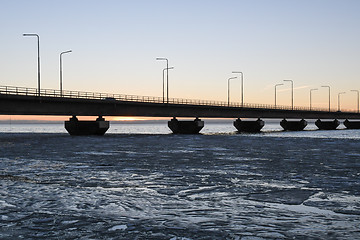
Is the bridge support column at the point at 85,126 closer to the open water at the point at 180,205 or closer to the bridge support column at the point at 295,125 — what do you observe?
the open water at the point at 180,205

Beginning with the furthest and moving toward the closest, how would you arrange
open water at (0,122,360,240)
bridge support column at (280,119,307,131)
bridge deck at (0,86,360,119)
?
bridge support column at (280,119,307,131)
bridge deck at (0,86,360,119)
open water at (0,122,360,240)

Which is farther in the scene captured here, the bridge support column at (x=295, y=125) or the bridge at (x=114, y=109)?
the bridge support column at (x=295, y=125)

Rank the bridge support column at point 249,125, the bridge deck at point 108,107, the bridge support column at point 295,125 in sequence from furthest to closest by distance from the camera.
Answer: the bridge support column at point 295,125, the bridge support column at point 249,125, the bridge deck at point 108,107

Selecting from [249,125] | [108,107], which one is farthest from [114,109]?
[249,125]

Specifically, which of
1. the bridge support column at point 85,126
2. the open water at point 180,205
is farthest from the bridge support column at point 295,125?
the open water at point 180,205

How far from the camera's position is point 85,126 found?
225 ft

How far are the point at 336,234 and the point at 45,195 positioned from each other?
7.36 metres

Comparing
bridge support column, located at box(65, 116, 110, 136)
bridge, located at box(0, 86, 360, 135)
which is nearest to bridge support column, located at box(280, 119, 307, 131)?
bridge, located at box(0, 86, 360, 135)

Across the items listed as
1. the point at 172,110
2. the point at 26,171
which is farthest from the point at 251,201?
the point at 172,110

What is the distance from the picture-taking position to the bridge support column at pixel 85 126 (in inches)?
2660

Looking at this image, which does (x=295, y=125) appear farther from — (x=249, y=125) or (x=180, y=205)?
(x=180, y=205)

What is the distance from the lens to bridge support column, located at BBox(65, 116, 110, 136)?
6756cm

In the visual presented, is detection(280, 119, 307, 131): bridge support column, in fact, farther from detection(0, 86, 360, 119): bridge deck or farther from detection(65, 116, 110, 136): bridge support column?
detection(65, 116, 110, 136): bridge support column

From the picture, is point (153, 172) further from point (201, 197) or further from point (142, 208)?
point (142, 208)
